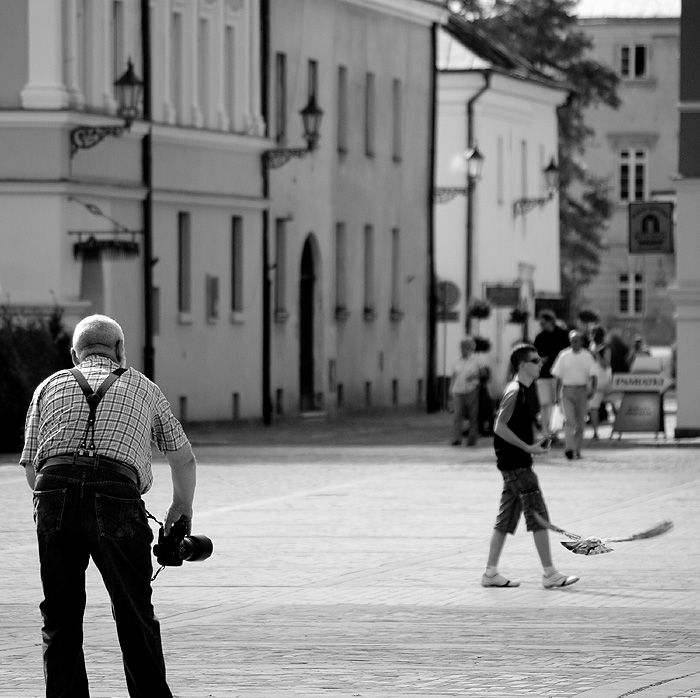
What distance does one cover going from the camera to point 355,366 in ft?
154

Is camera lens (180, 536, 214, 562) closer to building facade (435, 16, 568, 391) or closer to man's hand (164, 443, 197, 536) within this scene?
man's hand (164, 443, 197, 536)

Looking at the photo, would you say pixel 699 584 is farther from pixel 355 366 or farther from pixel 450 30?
pixel 450 30

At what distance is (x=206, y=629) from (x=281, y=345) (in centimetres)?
2944

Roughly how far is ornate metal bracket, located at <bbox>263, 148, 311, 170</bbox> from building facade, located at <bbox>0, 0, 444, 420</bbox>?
0.78 feet

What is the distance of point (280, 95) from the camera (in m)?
43.3

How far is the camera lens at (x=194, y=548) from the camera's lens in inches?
380

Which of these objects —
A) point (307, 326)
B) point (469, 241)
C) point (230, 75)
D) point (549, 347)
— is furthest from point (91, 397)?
point (469, 241)

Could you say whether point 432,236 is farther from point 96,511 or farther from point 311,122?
point 96,511

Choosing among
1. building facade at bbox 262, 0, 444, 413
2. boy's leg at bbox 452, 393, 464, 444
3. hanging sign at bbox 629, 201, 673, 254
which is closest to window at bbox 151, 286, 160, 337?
building facade at bbox 262, 0, 444, 413

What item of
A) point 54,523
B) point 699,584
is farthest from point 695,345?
point 54,523

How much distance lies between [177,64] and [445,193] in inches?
548

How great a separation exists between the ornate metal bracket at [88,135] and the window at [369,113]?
545 inches

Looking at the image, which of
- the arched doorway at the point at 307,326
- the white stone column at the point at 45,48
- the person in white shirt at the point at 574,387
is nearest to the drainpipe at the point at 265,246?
the arched doorway at the point at 307,326

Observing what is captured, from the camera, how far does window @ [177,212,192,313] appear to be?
39.1 metres
